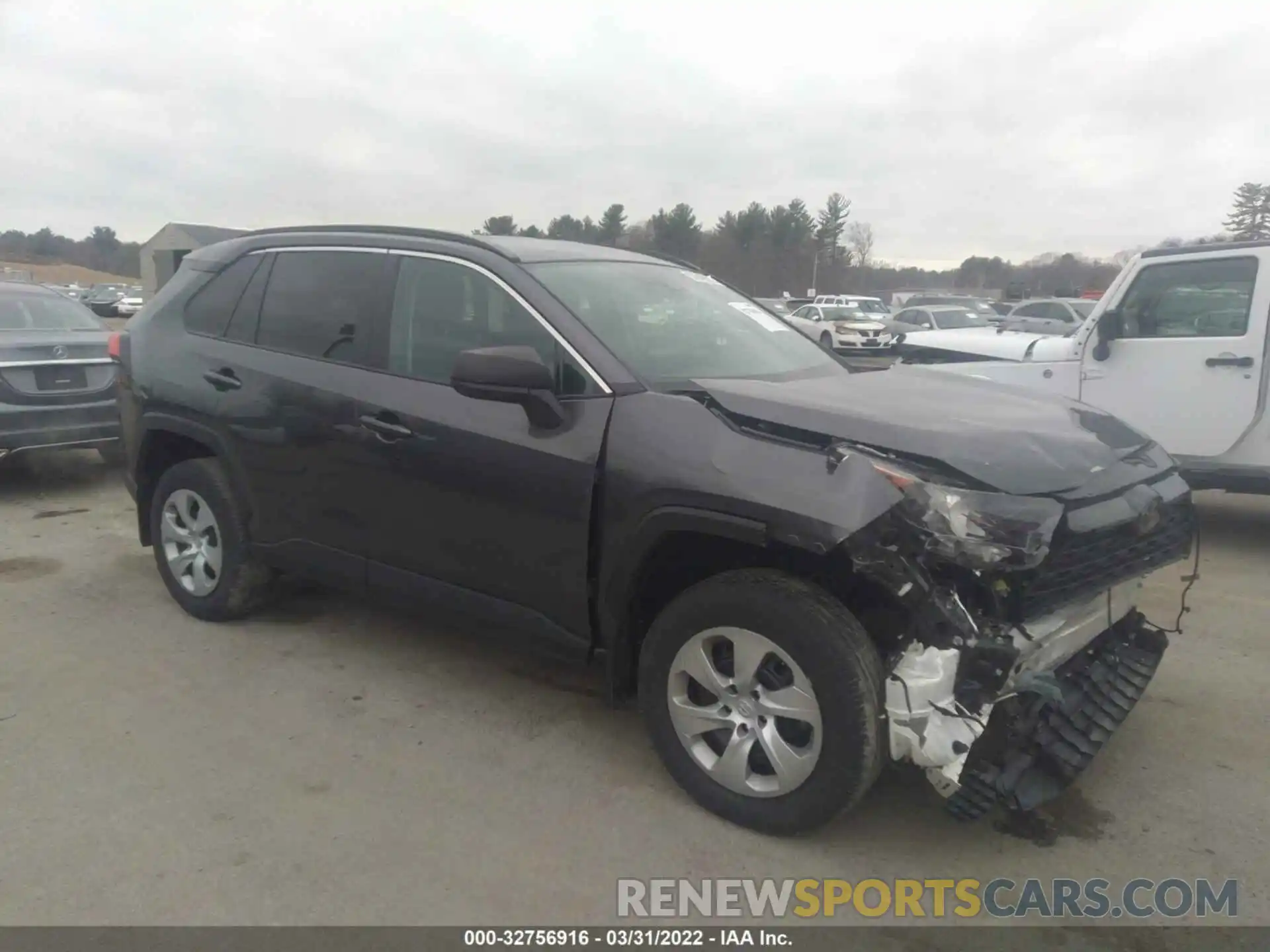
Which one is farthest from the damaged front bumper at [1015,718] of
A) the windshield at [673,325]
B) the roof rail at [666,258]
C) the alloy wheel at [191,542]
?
the alloy wheel at [191,542]

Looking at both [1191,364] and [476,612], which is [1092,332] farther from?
[476,612]

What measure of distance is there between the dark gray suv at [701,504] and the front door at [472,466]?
11 mm

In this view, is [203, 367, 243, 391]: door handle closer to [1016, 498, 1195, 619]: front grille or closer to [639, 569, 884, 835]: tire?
[639, 569, 884, 835]: tire

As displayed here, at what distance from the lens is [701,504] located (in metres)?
2.97

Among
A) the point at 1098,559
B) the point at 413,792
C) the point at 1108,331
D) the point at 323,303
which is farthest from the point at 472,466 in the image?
the point at 1108,331

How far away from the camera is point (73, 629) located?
4738mm

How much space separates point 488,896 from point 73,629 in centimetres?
309

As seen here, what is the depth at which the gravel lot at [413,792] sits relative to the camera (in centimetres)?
280

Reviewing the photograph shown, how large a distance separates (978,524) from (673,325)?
162 cm

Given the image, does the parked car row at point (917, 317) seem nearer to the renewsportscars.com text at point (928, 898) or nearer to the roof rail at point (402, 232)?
the roof rail at point (402, 232)

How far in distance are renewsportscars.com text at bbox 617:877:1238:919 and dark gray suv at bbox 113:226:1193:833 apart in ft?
0.78

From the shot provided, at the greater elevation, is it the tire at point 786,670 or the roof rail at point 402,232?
the roof rail at point 402,232

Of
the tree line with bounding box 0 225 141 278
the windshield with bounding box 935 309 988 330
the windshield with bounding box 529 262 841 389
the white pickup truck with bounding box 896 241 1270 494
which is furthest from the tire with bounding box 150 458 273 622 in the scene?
the tree line with bounding box 0 225 141 278

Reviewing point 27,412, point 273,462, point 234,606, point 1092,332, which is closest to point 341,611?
point 234,606
